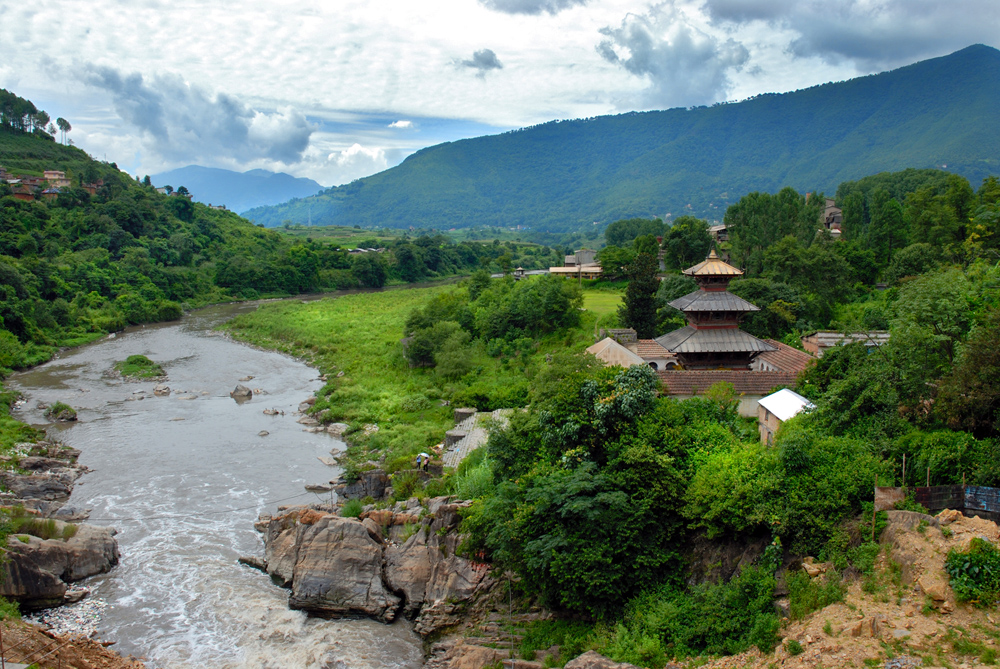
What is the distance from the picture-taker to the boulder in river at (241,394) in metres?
38.0

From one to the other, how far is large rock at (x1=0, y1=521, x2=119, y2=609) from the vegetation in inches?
923

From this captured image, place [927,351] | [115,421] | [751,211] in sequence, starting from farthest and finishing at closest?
[751,211], [115,421], [927,351]

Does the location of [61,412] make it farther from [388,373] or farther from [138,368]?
[388,373]

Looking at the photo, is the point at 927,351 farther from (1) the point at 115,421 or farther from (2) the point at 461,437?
(1) the point at 115,421

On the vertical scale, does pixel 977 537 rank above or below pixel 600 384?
below

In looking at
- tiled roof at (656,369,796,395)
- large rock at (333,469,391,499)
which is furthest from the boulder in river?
tiled roof at (656,369,796,395)

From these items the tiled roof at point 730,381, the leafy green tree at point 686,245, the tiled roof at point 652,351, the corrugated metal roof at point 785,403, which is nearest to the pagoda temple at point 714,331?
the tiled roof at point 652,351

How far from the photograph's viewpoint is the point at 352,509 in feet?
68.7

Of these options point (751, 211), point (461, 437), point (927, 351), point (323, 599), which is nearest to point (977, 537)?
point (927, 351)

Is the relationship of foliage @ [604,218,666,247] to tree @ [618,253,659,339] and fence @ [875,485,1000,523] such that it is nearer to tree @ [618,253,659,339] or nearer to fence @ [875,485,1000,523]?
tree @ [618,253,659,339]

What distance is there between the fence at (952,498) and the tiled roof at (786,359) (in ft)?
30.7

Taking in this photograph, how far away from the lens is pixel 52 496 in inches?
952

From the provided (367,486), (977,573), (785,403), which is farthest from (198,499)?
(977,573)

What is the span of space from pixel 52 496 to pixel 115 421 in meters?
9.76
